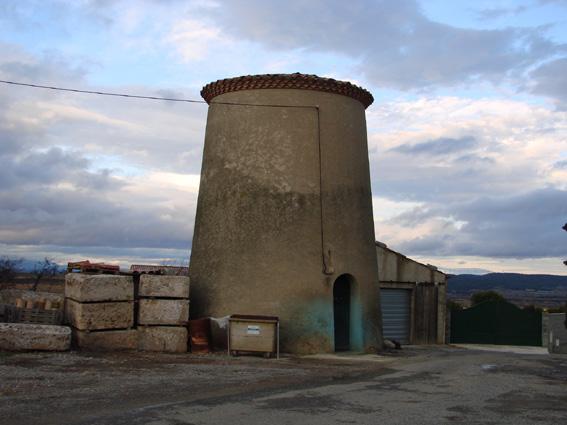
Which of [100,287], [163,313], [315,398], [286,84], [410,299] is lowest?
[315,398]

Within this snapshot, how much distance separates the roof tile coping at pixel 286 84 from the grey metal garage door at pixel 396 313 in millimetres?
8761

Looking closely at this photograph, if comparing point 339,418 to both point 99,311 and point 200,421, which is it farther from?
point 99,311

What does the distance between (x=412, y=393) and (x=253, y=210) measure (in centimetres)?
754

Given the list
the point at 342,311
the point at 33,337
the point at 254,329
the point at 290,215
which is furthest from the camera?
the point at 342,311

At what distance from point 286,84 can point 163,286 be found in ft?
19.8

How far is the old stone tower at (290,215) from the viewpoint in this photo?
1698 centimetres

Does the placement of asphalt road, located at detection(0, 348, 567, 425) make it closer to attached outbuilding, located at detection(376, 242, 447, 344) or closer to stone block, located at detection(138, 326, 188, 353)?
stone block, located at detection(138, 326, 188, 353)

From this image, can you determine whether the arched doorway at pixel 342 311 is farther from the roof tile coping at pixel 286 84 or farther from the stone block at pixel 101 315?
the stone block at pixel 101 315

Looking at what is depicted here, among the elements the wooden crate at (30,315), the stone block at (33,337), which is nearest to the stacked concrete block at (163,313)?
the stone block at (33,337)

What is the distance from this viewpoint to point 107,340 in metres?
15.2

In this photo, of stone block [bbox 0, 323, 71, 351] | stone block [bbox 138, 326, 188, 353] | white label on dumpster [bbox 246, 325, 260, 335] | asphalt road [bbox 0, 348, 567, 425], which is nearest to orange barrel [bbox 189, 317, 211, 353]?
stone block [bbox 138, 326, 188, 353]

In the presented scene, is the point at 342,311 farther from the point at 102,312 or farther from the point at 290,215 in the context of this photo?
the point at 102,312

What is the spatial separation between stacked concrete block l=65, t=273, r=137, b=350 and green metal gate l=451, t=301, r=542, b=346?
17.0 metres

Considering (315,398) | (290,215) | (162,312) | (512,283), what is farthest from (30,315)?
(512,283)
